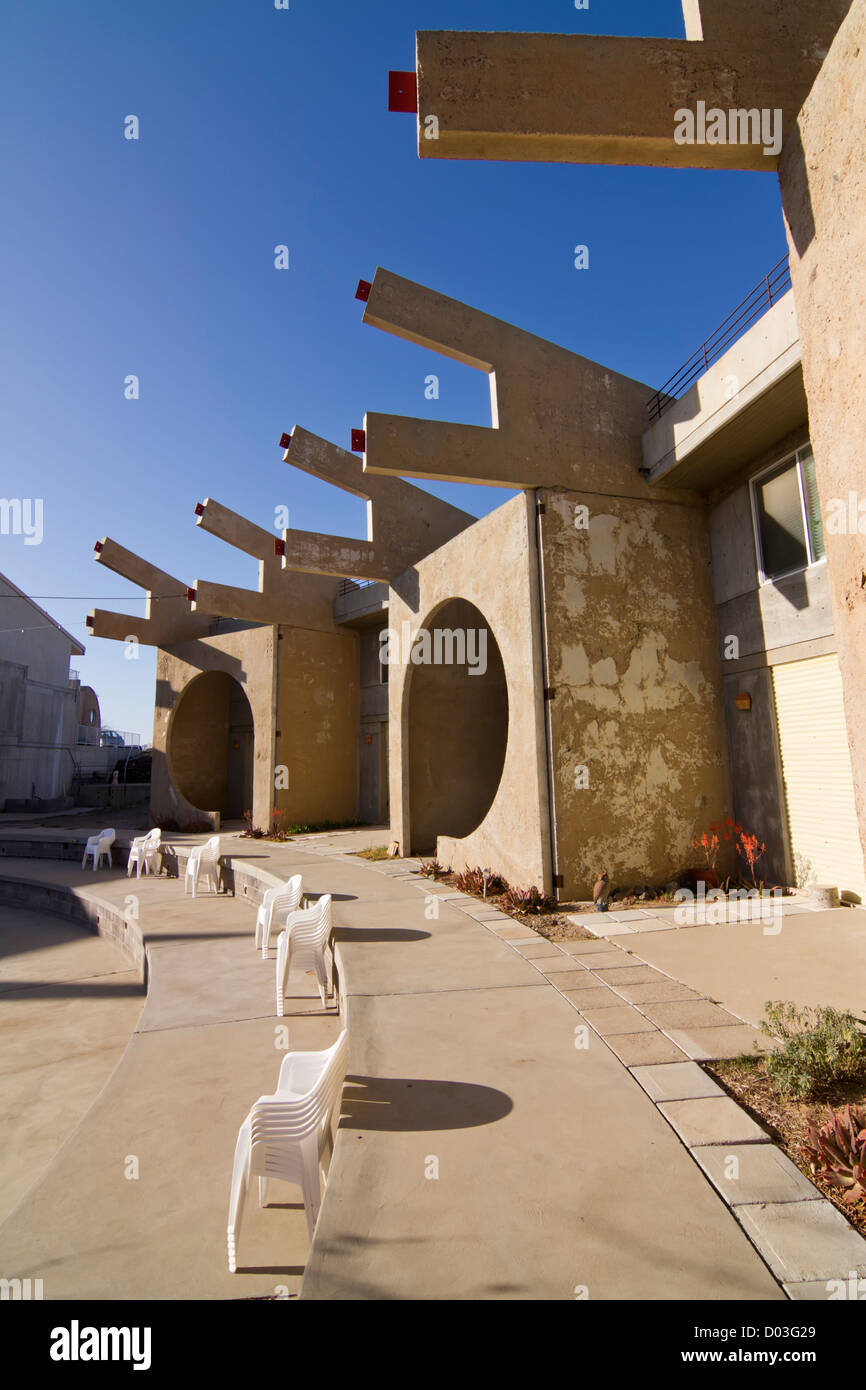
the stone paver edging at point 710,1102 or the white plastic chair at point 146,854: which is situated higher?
the white plastic chair at point 146,854

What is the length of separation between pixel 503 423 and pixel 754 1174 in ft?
24.0

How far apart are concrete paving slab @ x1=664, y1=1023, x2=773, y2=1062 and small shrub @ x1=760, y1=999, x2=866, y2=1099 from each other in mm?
157

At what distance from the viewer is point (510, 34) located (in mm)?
3559

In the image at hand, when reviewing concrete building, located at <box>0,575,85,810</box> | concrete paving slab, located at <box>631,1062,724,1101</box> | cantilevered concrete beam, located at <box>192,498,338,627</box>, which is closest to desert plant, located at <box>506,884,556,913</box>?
concrete paving slab, located at <box>631,1062,724,1101</box>

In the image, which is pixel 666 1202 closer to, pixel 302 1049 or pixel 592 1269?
pixel 592 1269

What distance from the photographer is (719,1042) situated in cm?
359

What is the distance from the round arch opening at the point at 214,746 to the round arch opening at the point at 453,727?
860 cm

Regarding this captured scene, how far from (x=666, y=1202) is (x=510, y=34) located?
5.43m

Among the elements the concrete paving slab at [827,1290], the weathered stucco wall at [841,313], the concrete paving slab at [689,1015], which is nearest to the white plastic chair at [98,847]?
the concrete paving slab at [689,1015]

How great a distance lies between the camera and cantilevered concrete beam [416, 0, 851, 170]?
333 centimetres

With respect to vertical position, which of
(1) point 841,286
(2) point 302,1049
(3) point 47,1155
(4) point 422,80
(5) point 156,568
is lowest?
(3) point 47,1155

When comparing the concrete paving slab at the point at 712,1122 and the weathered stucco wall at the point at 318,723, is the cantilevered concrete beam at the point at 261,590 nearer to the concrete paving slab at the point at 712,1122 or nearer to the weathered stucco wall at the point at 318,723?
the weathered stucco wall at the point at 318,723

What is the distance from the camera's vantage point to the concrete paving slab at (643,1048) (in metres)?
3.42
